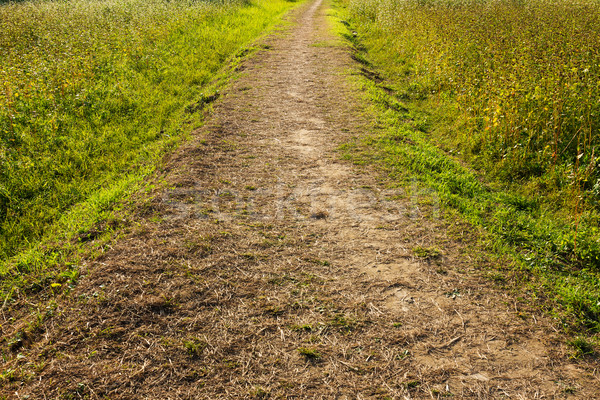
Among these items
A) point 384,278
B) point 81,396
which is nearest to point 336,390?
point 384,278

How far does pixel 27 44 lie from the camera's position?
10.3 metres

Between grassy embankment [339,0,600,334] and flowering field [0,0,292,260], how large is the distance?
4.17 metres

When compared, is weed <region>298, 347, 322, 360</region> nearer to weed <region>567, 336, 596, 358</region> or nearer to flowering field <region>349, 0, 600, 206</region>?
weed <region>567, 336, 596, 358</region>

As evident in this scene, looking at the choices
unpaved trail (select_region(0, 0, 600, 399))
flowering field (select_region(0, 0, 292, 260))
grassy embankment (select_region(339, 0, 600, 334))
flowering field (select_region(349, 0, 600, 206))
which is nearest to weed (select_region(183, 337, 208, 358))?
unpaved trail (select_region(0, 0, 600, 399))

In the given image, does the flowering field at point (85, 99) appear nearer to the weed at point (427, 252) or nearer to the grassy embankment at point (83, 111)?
the grassy embankment at point (83, 111)

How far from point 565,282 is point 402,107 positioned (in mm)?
5396

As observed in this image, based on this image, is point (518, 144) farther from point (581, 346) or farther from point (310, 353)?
point (310, 353)

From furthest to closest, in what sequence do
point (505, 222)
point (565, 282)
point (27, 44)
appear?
point (27, 44)
point (505, 222)
point (565, 282)

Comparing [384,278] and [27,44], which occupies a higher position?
[27,44]

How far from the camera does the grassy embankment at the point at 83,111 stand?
4.50 m

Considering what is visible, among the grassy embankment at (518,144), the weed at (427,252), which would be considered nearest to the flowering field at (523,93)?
the grassy embankment at (518,144)

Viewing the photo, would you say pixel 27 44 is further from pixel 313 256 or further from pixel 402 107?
pixel 313 256

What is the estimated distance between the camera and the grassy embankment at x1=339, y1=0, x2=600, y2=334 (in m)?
3.96

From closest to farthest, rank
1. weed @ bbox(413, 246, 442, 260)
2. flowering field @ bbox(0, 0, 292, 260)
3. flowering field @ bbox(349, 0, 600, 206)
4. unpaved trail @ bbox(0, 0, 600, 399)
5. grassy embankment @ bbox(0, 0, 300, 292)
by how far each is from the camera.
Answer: unpaved trail @ bbox(0, 0, 600, 399) → weed @ bbox(413, 246, 442, 260) → grassy embankment @ bbox(0, 0, 300, 292) → flowering field @ bbox(0, 0, 292, 260) → flowering field @ bbox(349, 0, 600, 206)
